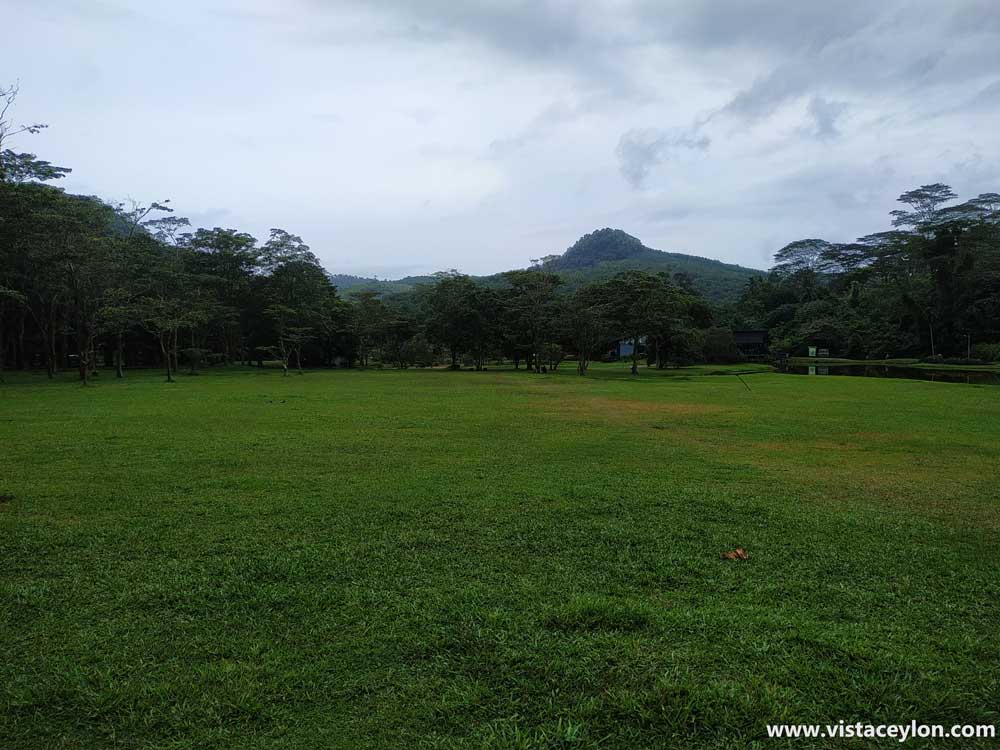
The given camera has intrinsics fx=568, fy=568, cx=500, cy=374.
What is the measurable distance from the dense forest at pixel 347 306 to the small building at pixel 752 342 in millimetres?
1624

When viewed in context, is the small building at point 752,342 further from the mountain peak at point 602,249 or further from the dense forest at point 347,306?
the mountain peak at point 602,249

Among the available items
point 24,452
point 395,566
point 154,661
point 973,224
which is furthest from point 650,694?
point 973,224

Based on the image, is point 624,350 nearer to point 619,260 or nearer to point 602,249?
point 619,260

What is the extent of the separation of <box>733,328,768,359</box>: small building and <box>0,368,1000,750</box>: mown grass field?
61.0 m

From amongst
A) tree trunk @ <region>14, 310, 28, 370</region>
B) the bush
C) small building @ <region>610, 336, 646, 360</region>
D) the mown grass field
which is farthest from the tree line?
tree trunk @ <region>14, 310, 28, 370</region>

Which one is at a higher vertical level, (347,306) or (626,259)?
(626,259)

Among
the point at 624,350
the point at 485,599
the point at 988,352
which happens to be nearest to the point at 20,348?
the point at 485,599

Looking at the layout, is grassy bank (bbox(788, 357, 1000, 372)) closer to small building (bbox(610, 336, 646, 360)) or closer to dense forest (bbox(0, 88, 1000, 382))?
dense forest (bbox(0, 88, 1000, 382))

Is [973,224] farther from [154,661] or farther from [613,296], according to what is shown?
[154,661]

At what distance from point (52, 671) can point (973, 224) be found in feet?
228

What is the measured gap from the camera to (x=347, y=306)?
181 ft

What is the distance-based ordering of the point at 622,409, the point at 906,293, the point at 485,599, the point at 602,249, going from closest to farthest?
the point at 485,599 < the point at 622,409 < the point at 906,293 < the point at 602,249

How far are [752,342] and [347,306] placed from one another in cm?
4571

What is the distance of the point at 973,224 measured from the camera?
172 ft
